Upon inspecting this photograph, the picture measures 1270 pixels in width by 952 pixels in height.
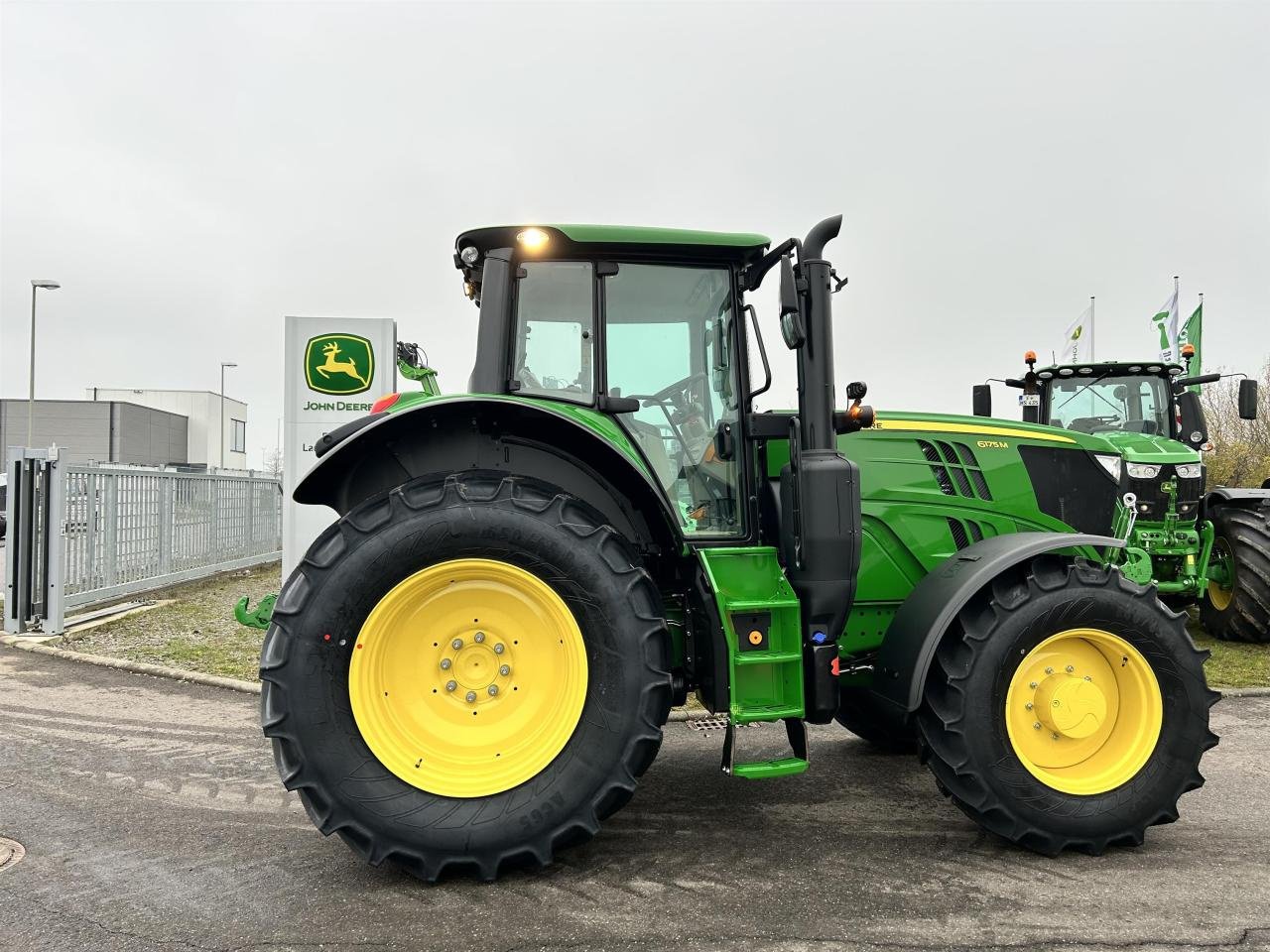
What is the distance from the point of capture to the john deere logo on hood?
8.15 meters

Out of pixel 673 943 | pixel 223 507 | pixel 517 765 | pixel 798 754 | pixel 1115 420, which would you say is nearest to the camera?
pixel 673 943

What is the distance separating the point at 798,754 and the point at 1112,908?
1.08 metres

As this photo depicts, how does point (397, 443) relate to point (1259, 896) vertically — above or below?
above

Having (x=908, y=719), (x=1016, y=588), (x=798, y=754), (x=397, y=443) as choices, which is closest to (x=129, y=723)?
(x=397, y=443)

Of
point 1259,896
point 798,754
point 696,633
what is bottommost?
point 1259,896

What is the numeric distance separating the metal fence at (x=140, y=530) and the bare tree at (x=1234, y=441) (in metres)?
15.2

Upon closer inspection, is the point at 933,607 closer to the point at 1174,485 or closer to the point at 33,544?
the point at 1174,485

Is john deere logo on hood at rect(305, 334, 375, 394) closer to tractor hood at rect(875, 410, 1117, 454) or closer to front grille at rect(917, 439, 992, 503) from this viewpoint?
tractor hood at rect(875, 410, 1117, 454)

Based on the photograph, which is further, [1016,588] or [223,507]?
[223,507]

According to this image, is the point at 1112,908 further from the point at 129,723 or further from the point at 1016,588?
the point at 129,723

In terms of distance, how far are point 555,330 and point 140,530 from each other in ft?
27.5

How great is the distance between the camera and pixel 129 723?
5016 mm

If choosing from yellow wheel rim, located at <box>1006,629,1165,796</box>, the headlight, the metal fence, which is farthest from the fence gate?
the headlight

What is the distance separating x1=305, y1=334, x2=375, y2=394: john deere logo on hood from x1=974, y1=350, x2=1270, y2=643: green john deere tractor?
5.75 metres
